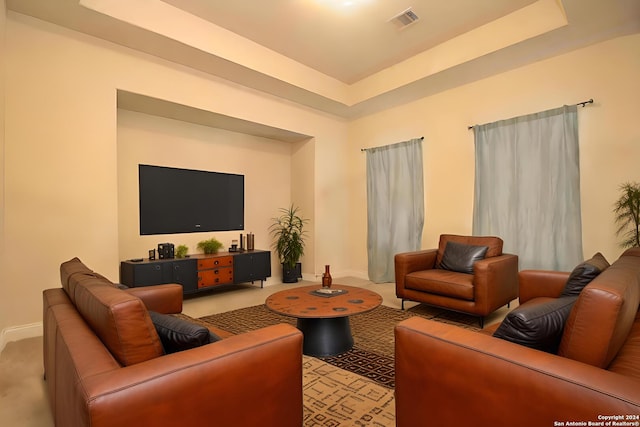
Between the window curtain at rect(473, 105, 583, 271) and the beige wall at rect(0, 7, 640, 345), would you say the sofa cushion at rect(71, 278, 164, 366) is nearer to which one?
the beige wall at rect(0, 7, 640, 345)

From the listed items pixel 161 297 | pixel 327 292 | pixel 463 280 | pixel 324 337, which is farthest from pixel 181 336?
pixel 463 280

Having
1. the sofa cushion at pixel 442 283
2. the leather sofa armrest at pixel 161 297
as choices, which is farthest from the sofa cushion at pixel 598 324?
the leather sofa armrest at pixel 161 297

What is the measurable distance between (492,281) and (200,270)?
3.49 meters

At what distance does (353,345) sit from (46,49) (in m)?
4.04

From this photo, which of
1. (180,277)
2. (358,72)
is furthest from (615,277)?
(358,72)

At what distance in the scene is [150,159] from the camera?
175 inches

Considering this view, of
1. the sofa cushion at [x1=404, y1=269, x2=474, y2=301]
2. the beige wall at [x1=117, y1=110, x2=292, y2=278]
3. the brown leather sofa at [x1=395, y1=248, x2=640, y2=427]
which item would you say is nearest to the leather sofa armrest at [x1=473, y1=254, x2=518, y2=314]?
the sofa cushion at [x1=404, y1=269, x2=474, y2=301]

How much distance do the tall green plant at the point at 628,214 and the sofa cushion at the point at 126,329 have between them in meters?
4.14

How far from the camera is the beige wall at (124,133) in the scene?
309 centimetres

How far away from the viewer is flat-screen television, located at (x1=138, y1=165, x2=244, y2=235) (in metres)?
4.39

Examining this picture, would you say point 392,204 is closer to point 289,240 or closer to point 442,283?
point 289,240

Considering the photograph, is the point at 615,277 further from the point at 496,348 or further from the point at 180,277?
the point at 180,277

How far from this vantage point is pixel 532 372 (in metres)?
1.01

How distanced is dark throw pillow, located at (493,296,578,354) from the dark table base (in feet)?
5.01
